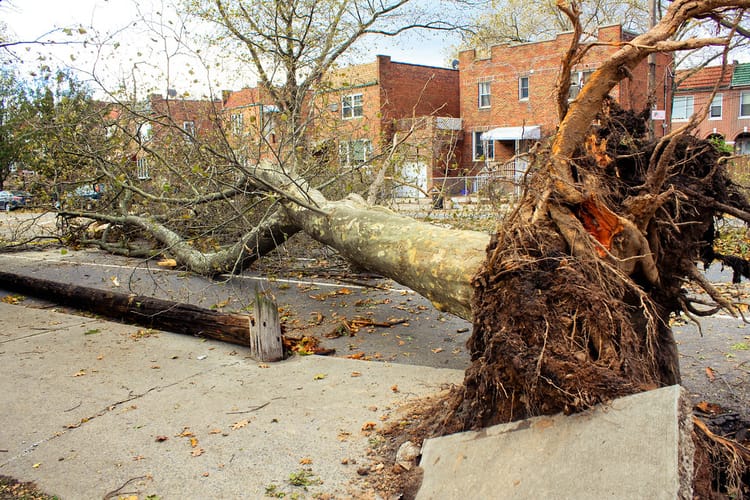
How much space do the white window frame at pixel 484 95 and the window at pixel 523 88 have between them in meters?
1.68

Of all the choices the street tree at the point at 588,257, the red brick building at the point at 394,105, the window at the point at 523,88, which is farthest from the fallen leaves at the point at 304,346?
the window at the point at 523,88

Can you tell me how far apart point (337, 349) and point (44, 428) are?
2903mm

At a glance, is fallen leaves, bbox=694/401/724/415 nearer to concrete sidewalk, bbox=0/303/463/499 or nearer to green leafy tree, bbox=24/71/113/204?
concrete sidewalk, bbox=0/303/463/499

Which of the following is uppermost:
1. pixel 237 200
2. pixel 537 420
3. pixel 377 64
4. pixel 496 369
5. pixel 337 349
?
pixel 377 64

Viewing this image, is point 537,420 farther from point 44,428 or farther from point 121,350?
point 121,350

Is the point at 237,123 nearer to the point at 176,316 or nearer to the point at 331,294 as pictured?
the point at 331,294

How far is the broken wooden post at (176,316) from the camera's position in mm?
5926

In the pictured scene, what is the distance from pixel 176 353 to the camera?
20.8 feet

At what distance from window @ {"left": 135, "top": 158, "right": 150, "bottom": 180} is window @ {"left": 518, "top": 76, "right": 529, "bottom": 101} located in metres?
24.8

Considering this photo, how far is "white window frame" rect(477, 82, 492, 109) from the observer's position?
108 feet

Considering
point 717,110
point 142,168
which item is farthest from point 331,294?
point 717,110

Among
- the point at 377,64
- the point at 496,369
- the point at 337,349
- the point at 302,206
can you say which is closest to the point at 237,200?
the point at 302,206

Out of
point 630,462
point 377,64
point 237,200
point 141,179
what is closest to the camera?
point 630,462

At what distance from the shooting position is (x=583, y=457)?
9.47 feet
